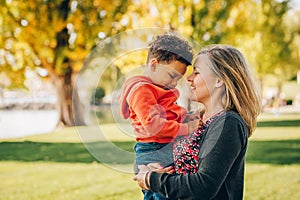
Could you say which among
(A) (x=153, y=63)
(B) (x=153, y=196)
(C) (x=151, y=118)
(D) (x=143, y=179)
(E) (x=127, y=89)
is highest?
(A) (x=153, y=63)

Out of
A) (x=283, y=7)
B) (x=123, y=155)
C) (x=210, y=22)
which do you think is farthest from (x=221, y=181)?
(x=283, y=7)

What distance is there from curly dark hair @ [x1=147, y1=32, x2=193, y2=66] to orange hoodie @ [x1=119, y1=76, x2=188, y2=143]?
144mm

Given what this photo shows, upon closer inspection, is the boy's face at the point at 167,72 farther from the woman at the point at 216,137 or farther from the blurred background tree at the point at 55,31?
the blurred background tree at the point at 55,31

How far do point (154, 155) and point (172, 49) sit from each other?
472mm

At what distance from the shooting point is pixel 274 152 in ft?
33.1

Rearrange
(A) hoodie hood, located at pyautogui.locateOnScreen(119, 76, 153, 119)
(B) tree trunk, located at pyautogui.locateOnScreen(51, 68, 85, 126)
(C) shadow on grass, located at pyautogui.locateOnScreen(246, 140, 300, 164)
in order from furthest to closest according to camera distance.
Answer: (B) tree trunk, located at pyautogui.locateOnScreen(51, 68, 85, 126)
(C) shadow on grass, located at pyautogui.locateOnScreen(246, 140, 300, 164)
(A) hoodie hood, located at pyautogui.locateOnScreen(119, 76, 153, 119)

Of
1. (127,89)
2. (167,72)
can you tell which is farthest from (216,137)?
(127,89)

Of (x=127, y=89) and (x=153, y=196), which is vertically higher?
(x=127, y=89)

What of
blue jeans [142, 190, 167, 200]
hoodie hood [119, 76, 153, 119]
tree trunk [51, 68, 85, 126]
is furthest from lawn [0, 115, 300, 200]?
tree trunk [51, 68, 85, 126]

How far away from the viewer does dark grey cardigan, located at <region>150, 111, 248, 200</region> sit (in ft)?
5.65

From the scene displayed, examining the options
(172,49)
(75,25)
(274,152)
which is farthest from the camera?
(75,25)

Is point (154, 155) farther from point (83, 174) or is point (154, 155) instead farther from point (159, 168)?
point (83, 174)

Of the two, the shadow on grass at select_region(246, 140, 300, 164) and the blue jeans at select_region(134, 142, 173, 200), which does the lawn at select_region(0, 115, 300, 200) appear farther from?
the blue jeans at select_region(134, 142, 173, 200)

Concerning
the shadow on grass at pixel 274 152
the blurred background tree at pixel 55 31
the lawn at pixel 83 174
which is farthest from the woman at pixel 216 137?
the blurred background tree at pixel 55 31
